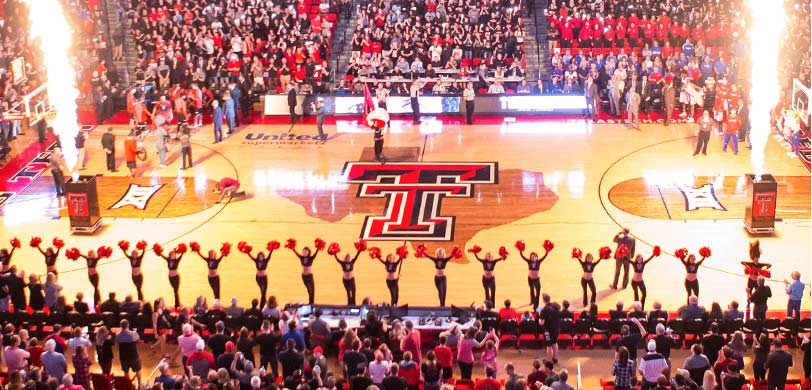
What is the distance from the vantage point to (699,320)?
22766mm

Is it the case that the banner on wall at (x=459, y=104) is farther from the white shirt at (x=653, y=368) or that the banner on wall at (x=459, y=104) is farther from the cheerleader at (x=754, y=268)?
the white shirt at (x=653, y=368)

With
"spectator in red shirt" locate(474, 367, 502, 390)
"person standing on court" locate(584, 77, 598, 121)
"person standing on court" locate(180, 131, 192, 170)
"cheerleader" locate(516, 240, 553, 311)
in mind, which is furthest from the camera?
"person standing on court" locate(584, 77, 598, 121)

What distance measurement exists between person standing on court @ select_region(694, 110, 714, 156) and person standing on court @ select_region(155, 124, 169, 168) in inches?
595

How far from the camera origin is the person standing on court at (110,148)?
1331 inches

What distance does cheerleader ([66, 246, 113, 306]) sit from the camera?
993 inches

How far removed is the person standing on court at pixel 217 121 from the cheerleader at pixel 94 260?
1081 cm

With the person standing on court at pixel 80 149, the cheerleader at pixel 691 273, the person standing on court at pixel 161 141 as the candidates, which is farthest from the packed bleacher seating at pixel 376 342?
the person standing on court at pixel 80 149

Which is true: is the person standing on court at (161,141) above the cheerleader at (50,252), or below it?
above

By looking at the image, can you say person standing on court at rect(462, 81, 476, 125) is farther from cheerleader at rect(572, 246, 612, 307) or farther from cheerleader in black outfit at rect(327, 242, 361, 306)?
cheerleader in black outfit at rect(327, 242, 361, 306)

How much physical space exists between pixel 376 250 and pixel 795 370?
8.39m

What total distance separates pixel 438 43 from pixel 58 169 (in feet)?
47.8

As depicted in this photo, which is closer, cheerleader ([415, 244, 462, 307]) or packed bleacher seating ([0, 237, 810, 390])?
packed bleacher seating ([0, 237, 810, 390])

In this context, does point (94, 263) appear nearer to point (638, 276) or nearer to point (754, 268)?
point (638, 276)

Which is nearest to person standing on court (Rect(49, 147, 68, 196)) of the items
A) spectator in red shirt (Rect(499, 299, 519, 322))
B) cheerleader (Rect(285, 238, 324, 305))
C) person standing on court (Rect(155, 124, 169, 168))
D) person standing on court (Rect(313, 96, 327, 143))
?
person standing on court (Rect(155, 124, 169, 168))
